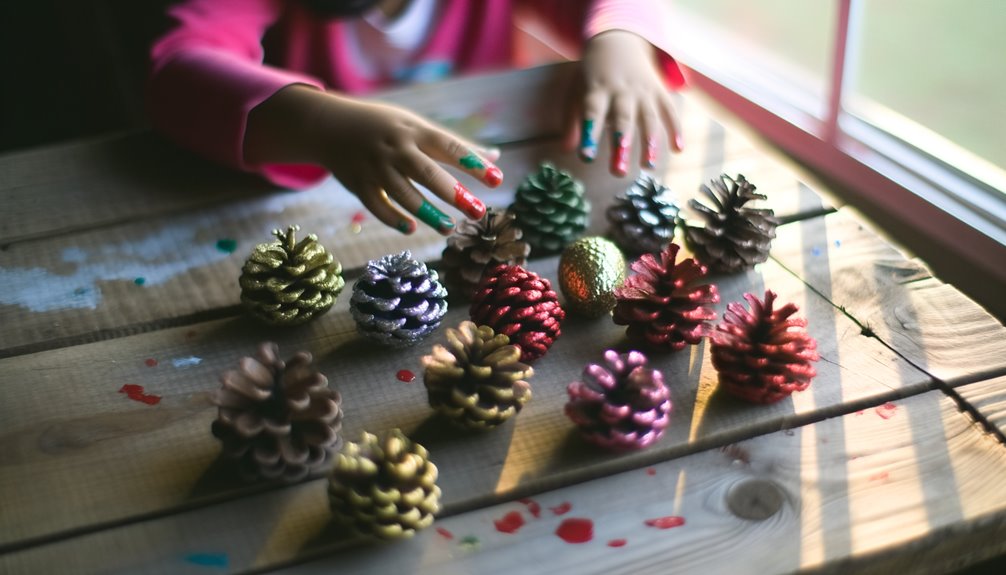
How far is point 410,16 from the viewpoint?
1.31 m

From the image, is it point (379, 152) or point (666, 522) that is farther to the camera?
point (379, 152)

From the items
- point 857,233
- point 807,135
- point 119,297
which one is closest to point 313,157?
point 119,297

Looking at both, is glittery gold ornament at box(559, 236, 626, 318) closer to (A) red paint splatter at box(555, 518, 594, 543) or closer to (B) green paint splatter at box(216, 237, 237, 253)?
(A) red paint splatter at box(555, 518, 594, 543)

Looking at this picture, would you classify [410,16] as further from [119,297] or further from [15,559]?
[15,559]

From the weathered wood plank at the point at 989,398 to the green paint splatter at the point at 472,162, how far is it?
0.41 meters

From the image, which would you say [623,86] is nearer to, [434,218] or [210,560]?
[434,218]

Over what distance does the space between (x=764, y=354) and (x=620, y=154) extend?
34 cm

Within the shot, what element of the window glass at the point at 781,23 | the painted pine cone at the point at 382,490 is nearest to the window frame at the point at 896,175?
the painted pine cone at the point at 382,490

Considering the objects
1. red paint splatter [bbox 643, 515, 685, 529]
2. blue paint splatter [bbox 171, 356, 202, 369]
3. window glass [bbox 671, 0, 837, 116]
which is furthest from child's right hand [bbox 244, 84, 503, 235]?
window glass [bbox 671, 0, 837, 116]

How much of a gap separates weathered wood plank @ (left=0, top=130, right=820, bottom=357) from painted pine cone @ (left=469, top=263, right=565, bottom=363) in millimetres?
143

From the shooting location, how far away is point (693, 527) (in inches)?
18.8

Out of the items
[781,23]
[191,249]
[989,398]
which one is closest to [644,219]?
[989,398]

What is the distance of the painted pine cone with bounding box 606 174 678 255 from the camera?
0.72 meters

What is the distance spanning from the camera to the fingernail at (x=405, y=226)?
0.74m
